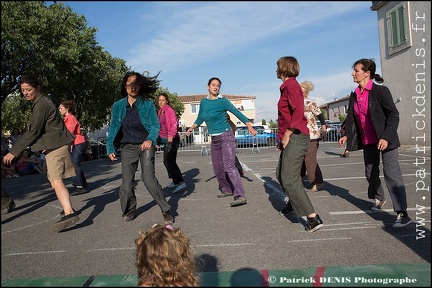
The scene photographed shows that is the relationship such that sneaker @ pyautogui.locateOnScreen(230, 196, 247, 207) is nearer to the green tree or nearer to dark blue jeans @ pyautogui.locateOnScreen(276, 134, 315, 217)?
dark blue jeans @ pyautogui.locateOnScreen(276, 134, 315, 217)

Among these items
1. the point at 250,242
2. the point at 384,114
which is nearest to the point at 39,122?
the point at 250,242

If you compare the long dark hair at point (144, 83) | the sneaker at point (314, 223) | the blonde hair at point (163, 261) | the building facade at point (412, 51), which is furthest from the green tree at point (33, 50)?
the sneaker at point (314, 223)

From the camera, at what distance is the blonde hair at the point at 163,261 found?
1.75m

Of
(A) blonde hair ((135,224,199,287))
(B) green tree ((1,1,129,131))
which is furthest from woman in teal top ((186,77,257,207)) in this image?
(A) blonde hair ((135,224,199,287))

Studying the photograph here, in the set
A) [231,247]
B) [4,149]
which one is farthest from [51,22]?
[231,247]

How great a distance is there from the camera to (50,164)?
3.64 meters

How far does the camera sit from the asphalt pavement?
A: 75.7 inches

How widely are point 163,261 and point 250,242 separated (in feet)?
7.45

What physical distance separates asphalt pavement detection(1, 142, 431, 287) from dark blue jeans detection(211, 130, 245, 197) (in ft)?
1.10

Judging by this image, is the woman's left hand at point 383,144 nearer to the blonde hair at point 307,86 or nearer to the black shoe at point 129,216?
the blonde hair at point 307,86

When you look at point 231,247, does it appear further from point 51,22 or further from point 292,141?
point 51,22

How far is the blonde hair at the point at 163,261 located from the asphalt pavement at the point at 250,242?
15 centimetres

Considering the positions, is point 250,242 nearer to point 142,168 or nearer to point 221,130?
point 142,168

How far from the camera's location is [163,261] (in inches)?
69.8
